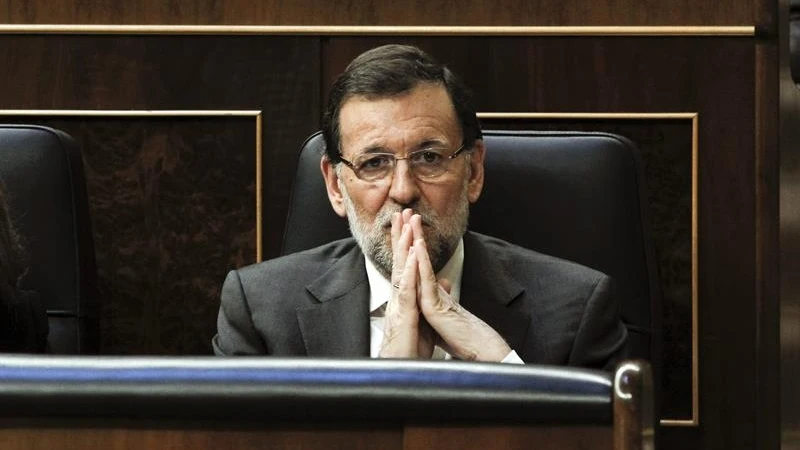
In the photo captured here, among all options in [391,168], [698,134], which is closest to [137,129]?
[391,168]

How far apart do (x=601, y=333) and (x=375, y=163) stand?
1.15 feet

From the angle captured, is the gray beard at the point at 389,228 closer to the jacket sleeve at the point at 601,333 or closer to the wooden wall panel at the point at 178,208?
the jacket sleeve at the point at 601,333

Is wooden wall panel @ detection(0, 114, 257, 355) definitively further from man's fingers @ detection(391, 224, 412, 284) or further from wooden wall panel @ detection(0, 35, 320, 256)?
man's fingers @ detection(391, 224, 412, 284)

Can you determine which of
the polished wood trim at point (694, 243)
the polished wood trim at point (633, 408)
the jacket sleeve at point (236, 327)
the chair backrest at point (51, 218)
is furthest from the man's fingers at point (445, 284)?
the polished wood trim at point (633, 408)

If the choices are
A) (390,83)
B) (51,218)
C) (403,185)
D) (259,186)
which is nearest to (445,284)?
(403,185)

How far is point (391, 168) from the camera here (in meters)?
1.68

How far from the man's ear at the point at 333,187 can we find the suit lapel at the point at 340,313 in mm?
60

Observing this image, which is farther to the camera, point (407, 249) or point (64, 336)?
point (64, 336)

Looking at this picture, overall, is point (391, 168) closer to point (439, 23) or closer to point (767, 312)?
point (439, 23)

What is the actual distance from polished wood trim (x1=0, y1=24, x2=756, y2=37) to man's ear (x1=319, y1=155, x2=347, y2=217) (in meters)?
0.67

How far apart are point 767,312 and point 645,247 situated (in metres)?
0.74

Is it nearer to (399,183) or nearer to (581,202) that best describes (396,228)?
(399,183)

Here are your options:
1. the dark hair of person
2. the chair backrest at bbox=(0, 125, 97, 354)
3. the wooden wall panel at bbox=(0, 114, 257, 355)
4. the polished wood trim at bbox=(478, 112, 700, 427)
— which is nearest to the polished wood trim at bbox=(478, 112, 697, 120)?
the polished wood trim at bbox=(478, 112, 700, 427)

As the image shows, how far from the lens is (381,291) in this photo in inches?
67.4
